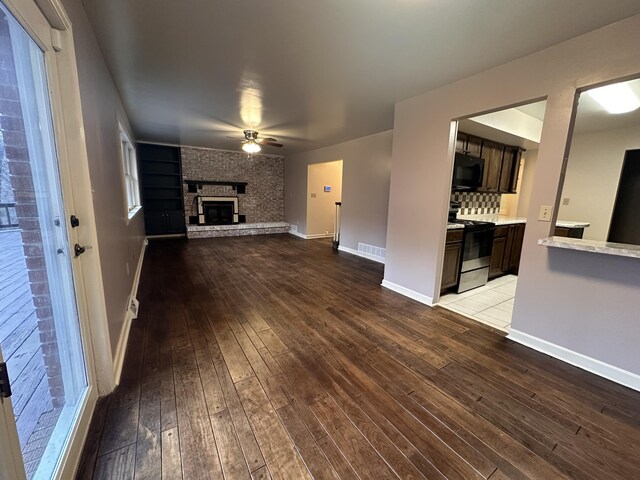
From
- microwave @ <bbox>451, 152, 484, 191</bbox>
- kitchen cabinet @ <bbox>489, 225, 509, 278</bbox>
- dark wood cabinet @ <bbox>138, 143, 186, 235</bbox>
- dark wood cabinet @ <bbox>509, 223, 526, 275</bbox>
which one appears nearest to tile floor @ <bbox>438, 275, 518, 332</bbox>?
kitchen cabinet @ <bbox>489, 225, 509, 278</bbox>

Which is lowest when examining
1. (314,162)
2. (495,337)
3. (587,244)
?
(495,337)

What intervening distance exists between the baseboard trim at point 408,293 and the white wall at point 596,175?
2910mm

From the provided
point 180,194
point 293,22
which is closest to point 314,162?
point 180,194

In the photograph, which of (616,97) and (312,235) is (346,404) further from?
(312,235)

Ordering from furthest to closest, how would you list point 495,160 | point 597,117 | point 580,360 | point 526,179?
point 526,179
point 495,160
point 597,117
point 580,360

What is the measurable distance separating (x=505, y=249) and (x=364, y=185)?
8.95 feet

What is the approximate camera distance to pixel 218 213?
7727 mm

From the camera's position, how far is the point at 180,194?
23.4ft

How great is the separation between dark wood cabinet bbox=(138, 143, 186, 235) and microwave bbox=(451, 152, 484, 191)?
21.6ft

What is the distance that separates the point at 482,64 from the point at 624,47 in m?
0.88

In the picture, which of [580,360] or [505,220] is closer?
[580,360]

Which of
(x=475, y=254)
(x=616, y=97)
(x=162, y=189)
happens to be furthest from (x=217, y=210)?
(x=616, y=97)

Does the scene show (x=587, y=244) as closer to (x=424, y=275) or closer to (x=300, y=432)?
(x=424, y=275)

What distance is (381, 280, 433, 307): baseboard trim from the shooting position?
321cm
